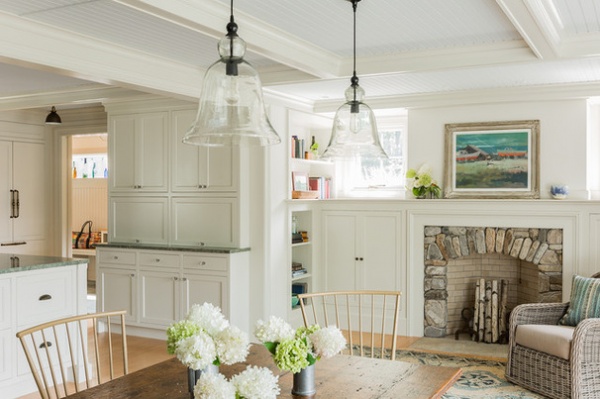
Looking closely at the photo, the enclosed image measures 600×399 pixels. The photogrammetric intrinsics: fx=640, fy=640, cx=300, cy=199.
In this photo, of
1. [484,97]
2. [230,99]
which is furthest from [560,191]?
[230,99]

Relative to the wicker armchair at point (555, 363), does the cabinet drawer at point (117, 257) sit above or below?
above

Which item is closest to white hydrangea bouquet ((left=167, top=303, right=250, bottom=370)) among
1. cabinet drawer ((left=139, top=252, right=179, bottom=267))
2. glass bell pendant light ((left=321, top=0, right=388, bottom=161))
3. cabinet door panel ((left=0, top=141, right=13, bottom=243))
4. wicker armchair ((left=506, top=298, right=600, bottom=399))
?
glass bell pendant light ((left=321, top=0, right=388, bottom=161))

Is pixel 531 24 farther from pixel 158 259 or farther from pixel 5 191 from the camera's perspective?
pixel 5 191

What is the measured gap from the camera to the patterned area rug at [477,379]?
14.6 feet

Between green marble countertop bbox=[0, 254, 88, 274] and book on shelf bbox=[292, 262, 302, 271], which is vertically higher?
green marble countertop bbox=[0, 254, 88, 274]

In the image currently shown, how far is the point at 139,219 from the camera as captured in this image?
6.43 m

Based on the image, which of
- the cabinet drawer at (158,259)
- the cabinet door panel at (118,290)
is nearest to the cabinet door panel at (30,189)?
the cabinet door panel at (118,290)

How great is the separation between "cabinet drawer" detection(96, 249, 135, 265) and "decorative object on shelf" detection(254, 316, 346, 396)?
435 centimetres

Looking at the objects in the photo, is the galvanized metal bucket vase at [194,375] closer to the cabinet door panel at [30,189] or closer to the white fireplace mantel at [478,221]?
the white fireplace mantel at [478,221]

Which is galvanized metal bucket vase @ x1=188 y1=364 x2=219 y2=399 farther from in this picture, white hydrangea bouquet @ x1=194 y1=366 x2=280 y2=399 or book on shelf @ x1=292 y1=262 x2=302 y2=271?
book on shelf @ x1=292 y1=262 x2=302 y2=271

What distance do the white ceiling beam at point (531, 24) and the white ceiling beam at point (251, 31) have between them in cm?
142

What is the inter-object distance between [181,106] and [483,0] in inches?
134

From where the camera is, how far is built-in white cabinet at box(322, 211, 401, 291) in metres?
6.33

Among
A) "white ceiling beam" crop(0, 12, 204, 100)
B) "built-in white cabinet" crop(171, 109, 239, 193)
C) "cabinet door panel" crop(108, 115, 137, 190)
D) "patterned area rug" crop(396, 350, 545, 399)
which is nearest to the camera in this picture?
"white ceiling beam" crop(0, 12, 204, 100)
